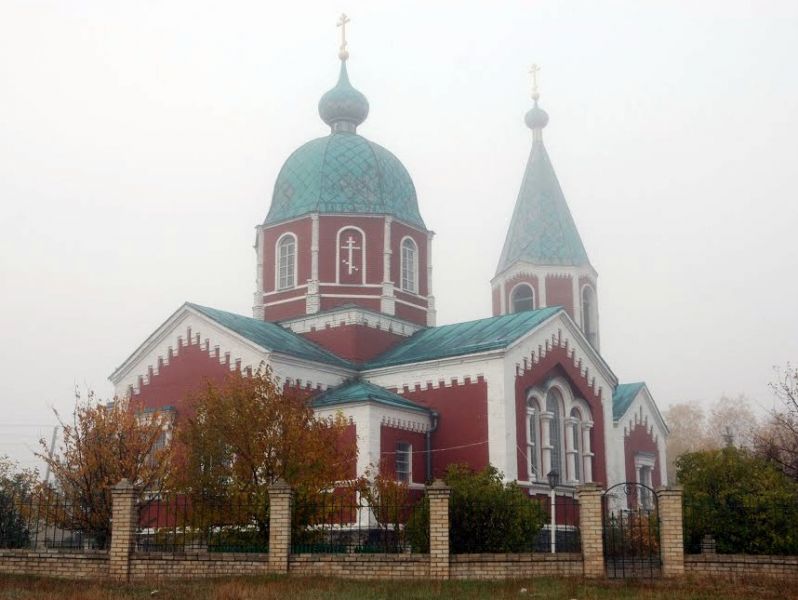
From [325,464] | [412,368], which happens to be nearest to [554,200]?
[412,368]

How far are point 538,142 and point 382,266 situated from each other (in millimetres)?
12688

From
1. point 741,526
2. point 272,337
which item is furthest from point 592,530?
point 272,337

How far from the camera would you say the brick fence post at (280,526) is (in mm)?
15203

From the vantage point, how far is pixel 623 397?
30.5 m

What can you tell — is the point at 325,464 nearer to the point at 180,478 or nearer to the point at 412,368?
the point at 180,478

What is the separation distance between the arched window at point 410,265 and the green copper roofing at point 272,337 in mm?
3575

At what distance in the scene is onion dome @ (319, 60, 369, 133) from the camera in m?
30.8

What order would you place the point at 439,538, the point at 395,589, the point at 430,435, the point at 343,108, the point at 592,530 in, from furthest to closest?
the point at 343,108, the point at 430,435, the point at 592,530, the point at 439,538, the point at 395,589

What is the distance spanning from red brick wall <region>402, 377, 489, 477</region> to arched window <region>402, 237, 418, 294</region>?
5015 millimetres

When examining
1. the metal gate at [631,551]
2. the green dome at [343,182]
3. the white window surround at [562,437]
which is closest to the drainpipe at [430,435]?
the white window surround at [562,437]

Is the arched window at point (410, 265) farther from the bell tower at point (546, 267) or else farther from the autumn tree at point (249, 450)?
the autumn tree at point (249, 450)

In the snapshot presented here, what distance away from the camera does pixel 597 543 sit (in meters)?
Answer: 14.9

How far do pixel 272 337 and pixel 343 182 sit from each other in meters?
5.55

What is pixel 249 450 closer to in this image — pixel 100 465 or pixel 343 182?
pixel 100 465
